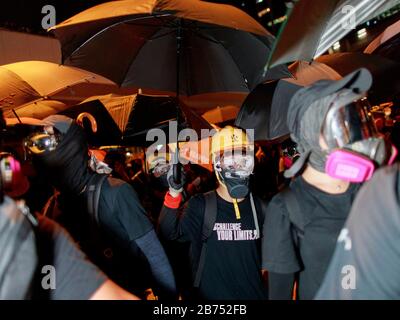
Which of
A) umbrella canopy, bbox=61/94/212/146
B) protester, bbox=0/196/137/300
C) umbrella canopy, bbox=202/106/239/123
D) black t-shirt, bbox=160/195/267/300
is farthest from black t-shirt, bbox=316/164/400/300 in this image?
umbrella canopy, bbox=202/106/239/123

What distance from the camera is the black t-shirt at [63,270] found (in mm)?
1401

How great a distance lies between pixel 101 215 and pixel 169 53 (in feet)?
8.72

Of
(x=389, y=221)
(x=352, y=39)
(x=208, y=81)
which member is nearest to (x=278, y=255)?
(x=389, y=221)

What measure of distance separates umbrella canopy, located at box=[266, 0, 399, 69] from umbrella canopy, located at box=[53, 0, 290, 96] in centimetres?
91

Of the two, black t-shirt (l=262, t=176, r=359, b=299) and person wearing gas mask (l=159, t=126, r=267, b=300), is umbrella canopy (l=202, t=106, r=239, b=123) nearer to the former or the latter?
person wearing gas mask (l=159, t=126, r=267, b=300)

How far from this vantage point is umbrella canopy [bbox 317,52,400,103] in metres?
5.16

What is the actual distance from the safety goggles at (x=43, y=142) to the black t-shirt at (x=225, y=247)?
108cm

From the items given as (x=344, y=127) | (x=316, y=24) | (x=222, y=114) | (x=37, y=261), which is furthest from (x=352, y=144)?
(x=222, y=114)

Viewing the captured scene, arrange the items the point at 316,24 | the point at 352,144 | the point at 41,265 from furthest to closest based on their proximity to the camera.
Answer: the point at 316,24, the point at 352,144, the point at 41,265

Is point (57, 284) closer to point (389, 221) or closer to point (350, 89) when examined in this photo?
point (389, 221)

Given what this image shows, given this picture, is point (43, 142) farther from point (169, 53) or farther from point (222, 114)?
point (222, 114)

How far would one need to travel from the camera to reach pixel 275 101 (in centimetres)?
470
